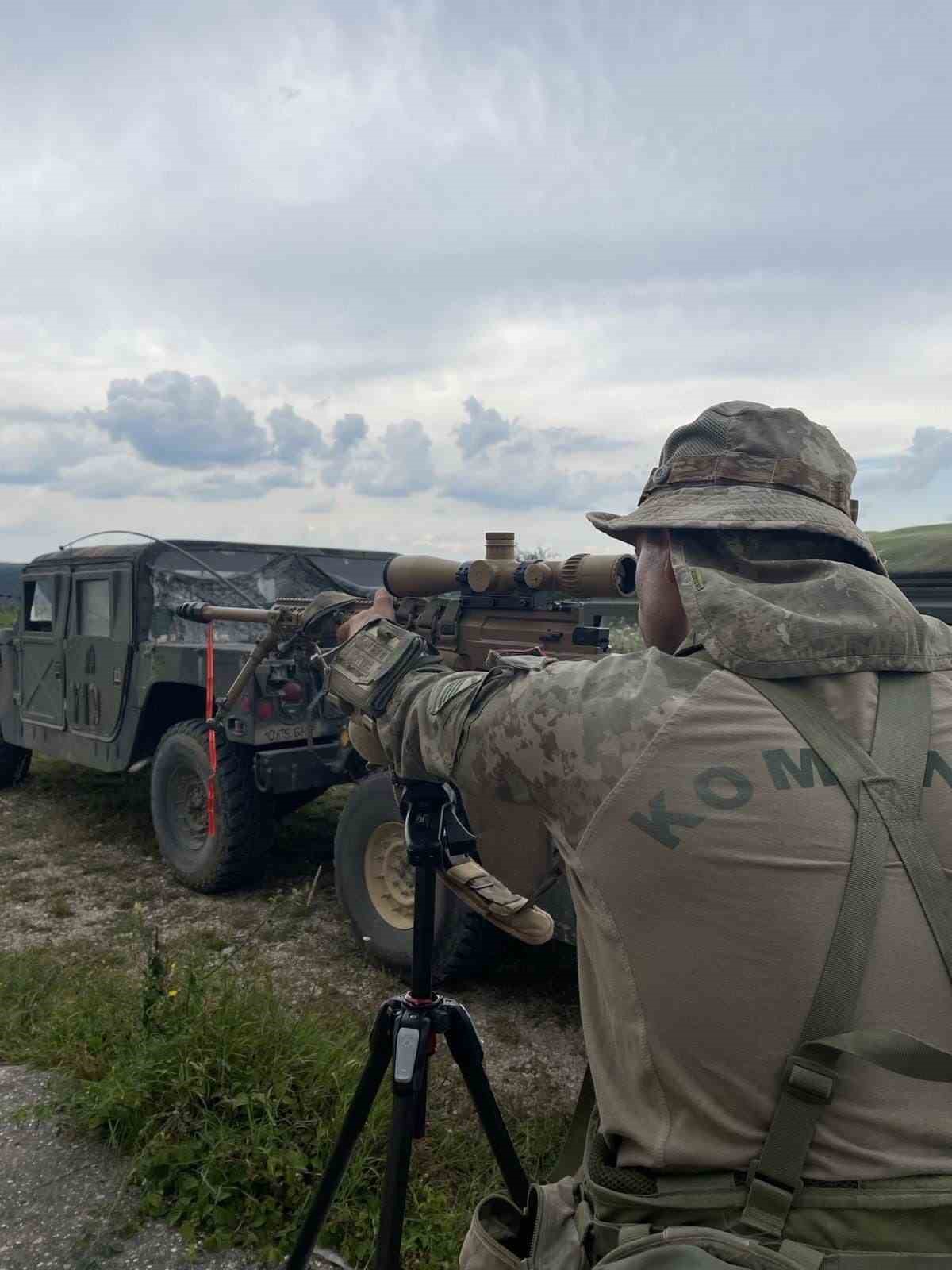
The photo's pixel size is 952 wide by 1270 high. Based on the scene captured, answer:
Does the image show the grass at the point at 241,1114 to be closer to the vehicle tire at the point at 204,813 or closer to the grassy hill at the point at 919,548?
the vehicle tire at the point at 204,813

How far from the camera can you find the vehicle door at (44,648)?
6.59 metres

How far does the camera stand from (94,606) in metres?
6.29

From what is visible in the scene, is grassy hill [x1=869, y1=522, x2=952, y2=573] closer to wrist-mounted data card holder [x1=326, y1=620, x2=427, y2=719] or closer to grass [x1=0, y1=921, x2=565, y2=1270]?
grass [x1=0, y1=921, x2=565, y2=1270]

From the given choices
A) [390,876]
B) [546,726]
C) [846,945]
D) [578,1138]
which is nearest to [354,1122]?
[578,1138]

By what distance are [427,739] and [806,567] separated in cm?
62

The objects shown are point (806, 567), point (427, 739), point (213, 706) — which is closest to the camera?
point (806, 567)

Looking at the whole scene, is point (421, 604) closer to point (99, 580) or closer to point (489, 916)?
point (489, 916)

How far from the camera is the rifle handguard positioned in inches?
83.7

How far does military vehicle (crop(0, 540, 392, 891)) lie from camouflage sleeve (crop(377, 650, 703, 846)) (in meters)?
2.77

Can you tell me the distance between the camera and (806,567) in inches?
53.4

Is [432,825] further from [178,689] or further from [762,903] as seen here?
[178,689]

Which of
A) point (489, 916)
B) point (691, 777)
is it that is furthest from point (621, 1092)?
point (489, 916)

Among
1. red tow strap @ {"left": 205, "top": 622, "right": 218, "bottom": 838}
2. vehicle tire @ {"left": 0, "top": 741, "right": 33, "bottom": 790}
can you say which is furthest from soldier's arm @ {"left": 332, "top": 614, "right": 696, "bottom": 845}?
→ vehicle tire @ {"left": 0, "top": 741, "right": 33, "bottom": 790}

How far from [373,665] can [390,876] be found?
2.62 meters
